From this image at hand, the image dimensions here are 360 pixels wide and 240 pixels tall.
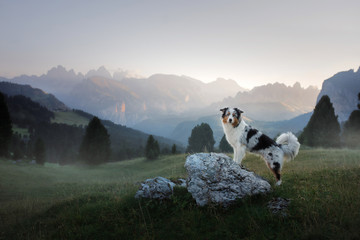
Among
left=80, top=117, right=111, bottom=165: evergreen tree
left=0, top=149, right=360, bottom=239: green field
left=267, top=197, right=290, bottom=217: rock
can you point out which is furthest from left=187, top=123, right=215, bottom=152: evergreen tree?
left=267, top=197, right=290, bottom=217: rock

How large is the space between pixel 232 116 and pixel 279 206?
3.70 metres

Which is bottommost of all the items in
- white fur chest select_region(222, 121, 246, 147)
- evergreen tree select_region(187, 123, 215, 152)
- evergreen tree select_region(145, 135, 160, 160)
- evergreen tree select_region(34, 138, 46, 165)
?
evergreen tree select_region(34, 138, 46, 165)

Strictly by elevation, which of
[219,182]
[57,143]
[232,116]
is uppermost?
[232,116]

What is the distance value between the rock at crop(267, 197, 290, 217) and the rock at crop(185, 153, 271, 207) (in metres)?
0.65

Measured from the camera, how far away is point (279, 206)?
5.35 metres

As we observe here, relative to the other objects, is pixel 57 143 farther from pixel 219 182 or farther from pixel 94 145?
pixel 219 182

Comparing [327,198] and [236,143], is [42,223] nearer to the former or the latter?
[236,143]

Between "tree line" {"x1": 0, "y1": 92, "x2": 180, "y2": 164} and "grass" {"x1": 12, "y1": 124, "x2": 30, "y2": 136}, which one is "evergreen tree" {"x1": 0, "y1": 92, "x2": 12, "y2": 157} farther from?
"grass" {"x1": 12, "y1": 124, "x2": 30, "y2": 136}

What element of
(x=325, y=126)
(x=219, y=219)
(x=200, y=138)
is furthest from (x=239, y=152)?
(x=200, y=138)

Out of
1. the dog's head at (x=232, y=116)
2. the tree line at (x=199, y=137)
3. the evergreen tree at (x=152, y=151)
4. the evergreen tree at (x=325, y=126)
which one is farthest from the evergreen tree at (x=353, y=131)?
the dog's head at (x=232, y=116)

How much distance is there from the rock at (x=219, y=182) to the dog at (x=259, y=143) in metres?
1.11

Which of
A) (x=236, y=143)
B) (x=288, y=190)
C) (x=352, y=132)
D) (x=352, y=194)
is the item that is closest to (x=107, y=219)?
(x=236, y=143)

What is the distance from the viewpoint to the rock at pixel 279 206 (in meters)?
5.03

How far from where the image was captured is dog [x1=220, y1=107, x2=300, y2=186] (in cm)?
744
